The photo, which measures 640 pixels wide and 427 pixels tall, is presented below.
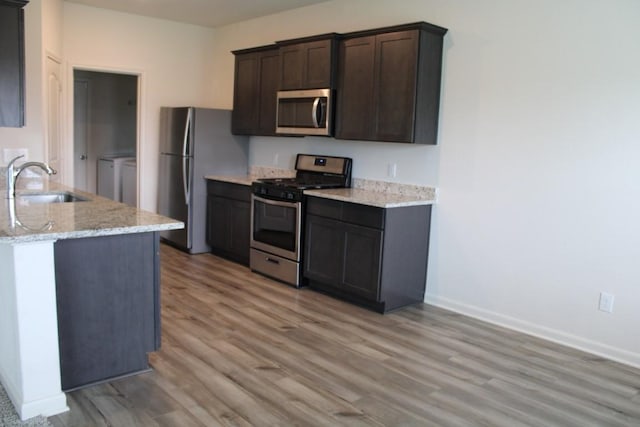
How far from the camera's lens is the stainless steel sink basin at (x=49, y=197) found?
3605 mm

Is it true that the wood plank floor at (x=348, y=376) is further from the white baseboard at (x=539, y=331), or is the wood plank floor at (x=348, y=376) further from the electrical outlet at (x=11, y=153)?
the electrical outlet at (x=11, y=153)

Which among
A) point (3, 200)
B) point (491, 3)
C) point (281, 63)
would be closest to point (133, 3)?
point (281, 63)

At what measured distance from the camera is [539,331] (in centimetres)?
375

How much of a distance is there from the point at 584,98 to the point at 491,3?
1000 millimetres

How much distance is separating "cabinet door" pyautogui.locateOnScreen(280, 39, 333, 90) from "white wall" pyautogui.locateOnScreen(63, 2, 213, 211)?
1.95 meters

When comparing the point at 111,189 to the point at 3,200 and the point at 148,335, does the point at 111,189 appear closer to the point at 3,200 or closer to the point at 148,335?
the point at 3,200

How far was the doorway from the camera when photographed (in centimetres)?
763

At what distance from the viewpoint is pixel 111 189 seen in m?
7.48

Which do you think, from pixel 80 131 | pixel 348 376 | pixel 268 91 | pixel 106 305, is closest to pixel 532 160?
pixel 348 376

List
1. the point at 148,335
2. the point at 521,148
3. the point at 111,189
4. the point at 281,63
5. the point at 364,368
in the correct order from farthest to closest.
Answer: the point at 111,189 → the point at 281,63 → the point at 521,148 → the point at 364,368 → the point at 148,335

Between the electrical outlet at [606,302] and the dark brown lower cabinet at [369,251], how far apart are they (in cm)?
135

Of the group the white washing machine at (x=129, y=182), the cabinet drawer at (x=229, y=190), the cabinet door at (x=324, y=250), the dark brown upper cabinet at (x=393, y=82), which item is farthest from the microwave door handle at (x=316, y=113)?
the white washing machine at (x=129, y=182)

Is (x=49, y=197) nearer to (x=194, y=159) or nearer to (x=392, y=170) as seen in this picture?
(x=194, y=159)

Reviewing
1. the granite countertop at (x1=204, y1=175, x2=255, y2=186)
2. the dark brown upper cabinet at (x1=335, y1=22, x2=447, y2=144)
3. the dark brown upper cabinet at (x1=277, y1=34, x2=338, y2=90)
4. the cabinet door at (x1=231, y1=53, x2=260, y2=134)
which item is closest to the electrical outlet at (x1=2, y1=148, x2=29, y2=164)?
the granite countertop at (x1=204, y1=175, x2=255, y2=186)
